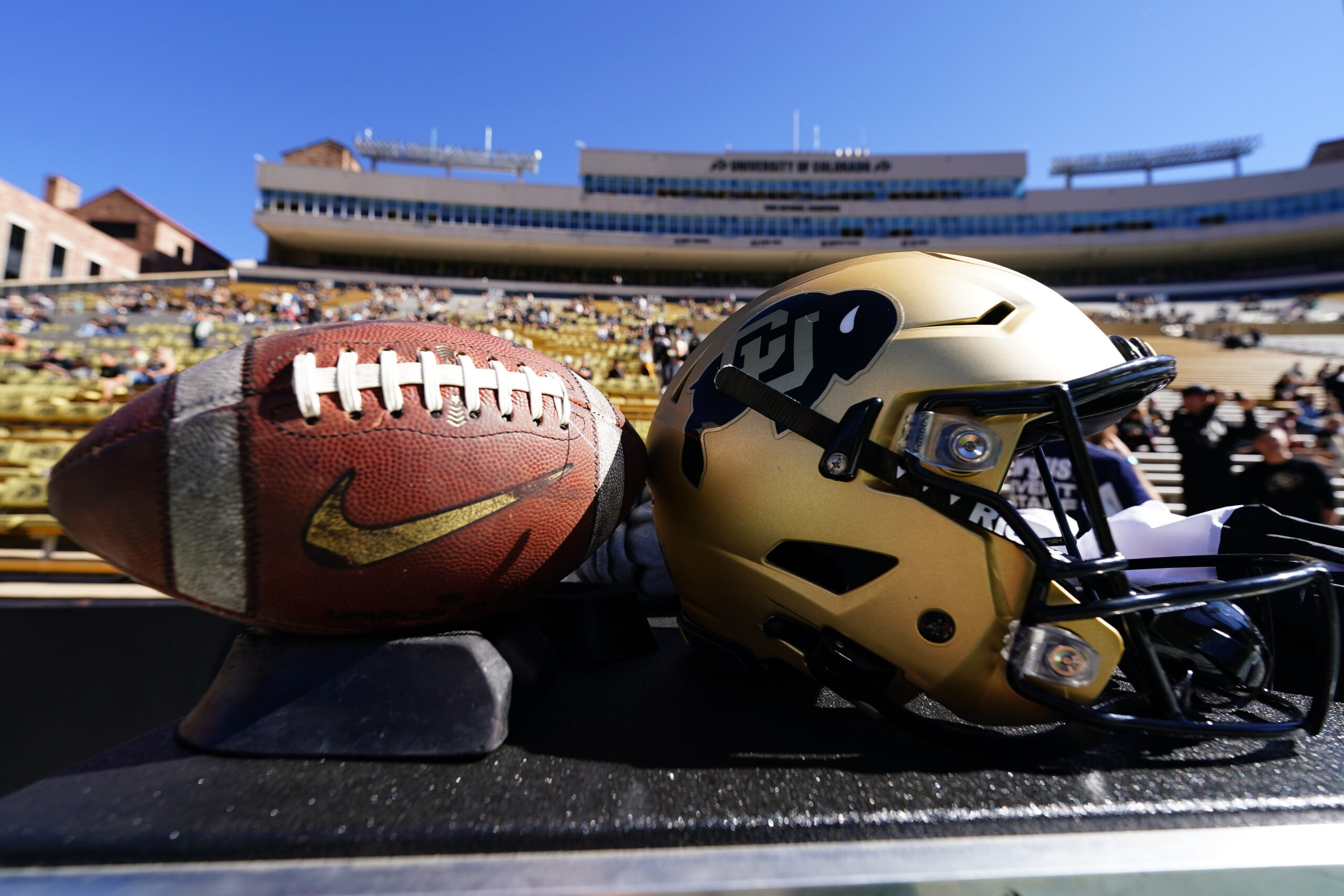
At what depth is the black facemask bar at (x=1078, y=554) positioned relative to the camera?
756 mm

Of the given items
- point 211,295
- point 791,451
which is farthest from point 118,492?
point 211,295

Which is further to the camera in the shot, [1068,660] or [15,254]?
[15,254]

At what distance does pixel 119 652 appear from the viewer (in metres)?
1.55

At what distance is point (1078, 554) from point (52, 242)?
34.6 metres

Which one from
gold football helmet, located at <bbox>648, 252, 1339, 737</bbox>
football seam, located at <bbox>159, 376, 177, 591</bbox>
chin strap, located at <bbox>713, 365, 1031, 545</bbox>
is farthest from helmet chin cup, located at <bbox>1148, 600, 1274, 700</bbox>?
football seam, located at <bbox>159, 376, 177, 591</bbox>

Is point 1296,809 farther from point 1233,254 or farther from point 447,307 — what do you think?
point 1233,254

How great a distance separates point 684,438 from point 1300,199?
39966 millimetres

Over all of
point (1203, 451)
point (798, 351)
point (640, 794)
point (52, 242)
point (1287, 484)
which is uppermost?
point (52, 242)

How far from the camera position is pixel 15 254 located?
74.2ft

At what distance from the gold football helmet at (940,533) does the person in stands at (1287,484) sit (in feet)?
8.29

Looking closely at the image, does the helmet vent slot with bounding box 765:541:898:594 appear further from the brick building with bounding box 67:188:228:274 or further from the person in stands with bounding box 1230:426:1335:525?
the brick building with bounding box 67:188:228:274

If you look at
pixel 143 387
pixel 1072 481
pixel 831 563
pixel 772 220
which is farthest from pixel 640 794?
pixel 772 220

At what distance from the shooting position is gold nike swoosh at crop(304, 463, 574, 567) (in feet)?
2.62

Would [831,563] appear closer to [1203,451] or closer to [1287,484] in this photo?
[1287,484]
